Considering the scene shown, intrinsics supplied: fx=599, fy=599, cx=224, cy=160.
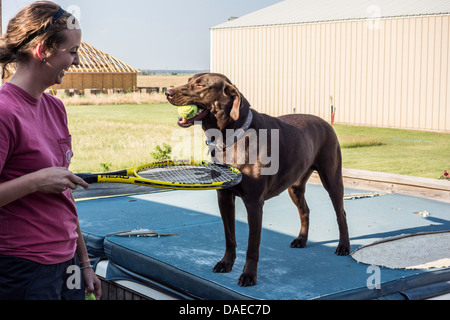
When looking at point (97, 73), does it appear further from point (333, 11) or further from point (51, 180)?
point (51, 180)

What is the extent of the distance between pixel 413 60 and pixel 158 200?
404 inches

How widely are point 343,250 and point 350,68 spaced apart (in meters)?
12.2

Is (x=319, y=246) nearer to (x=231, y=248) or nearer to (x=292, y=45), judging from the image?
(x=231, y=248)

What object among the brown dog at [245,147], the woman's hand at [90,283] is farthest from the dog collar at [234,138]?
the woman's hand at [90,283]

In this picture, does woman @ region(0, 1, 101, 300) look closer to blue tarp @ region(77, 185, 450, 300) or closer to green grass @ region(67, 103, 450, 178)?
blue tarp @ region(77, 185, 450, 300)

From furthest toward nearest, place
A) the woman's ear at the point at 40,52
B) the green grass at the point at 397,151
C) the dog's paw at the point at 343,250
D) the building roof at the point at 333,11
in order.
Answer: the building roof at the point at 333,11 < the green grass at the point at 397,151 < the dog's paw at the point at 343,250 < the woman's ear at the point at 40,52

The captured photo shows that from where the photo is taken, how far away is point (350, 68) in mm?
15453

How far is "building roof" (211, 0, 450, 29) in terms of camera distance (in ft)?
46.9

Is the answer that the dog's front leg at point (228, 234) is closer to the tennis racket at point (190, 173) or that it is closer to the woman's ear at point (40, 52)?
the tennis racket at point (190, 173)

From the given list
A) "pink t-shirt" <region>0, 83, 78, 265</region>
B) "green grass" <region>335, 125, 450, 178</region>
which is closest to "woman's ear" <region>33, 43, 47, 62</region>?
"pink t-shirt" <region>0, 83, 78, 265</region>

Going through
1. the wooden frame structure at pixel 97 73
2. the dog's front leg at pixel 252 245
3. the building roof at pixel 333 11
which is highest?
the building roof at pixel 333 11

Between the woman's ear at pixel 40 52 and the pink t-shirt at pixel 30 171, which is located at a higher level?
the woman's ear at pixel 40 52

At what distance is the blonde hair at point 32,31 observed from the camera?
1.76 meters

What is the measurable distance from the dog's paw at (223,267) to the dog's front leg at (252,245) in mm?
233
